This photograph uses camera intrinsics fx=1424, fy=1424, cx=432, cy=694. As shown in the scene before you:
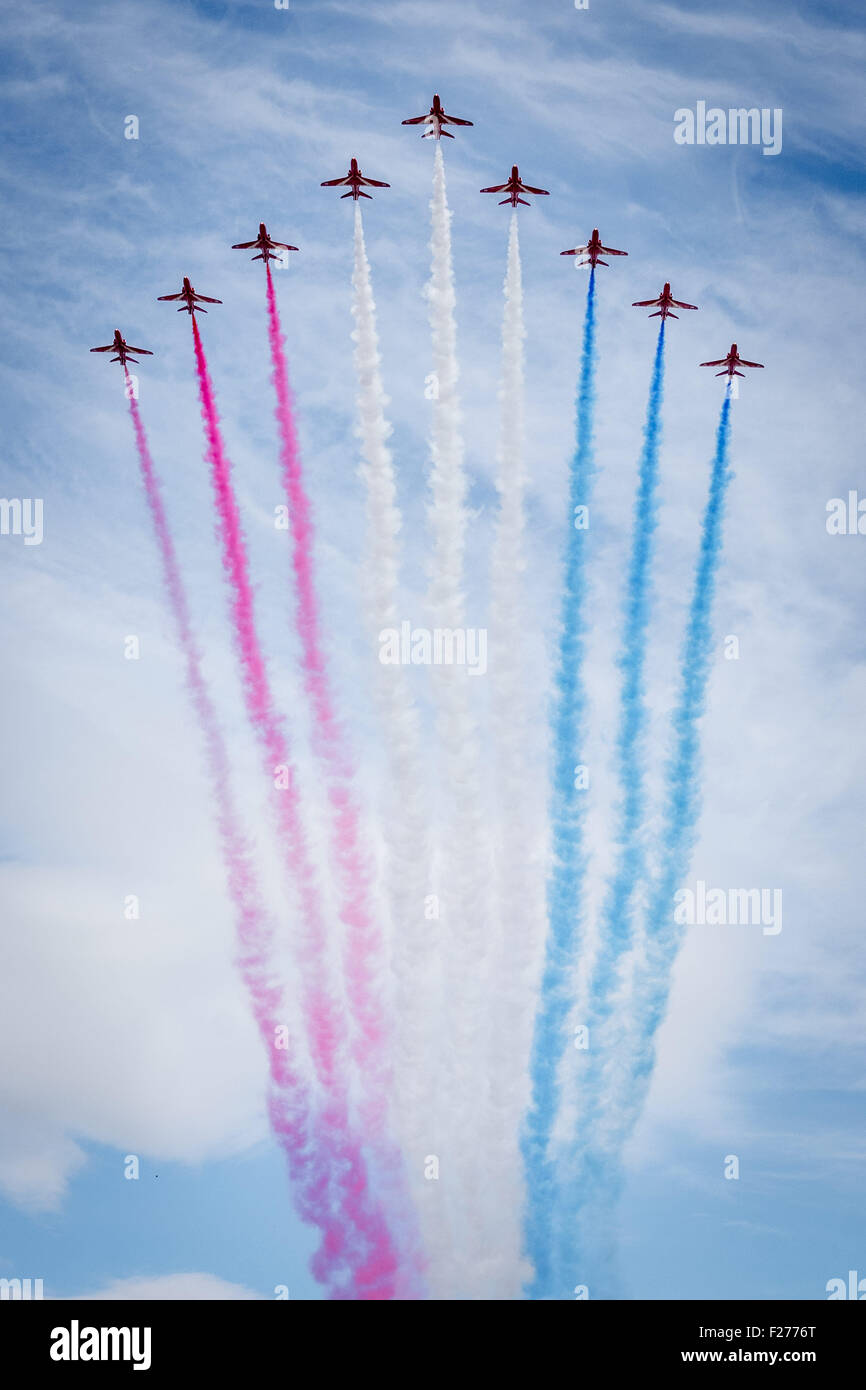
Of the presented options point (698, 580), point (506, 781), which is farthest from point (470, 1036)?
point (698, 580)

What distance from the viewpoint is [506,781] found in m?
54.3

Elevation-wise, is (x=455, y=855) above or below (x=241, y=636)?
below

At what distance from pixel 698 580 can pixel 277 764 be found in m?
17.8

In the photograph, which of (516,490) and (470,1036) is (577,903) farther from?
(516,490)
